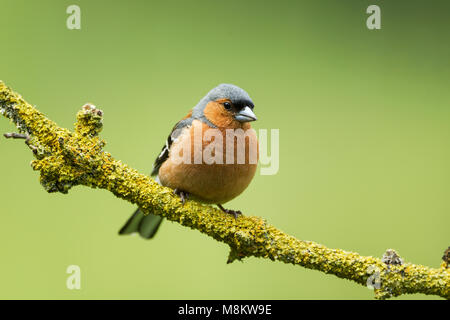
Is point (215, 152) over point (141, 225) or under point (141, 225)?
over

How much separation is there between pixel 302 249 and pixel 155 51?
8.92 feet

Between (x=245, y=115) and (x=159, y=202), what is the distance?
80 centimetres

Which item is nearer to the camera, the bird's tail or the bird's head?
the bird's head

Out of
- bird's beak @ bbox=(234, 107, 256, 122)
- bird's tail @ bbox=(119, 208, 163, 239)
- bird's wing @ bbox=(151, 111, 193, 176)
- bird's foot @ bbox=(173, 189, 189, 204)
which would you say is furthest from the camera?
bird's tail @ bbox=(119, 208, 163, 239)

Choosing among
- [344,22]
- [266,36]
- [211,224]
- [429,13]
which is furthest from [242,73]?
[211,224]

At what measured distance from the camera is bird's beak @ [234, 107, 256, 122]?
9.58 ft

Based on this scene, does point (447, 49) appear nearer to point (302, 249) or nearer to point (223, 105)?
point (223, 105)

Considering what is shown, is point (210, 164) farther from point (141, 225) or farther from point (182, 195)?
point (141, 225)

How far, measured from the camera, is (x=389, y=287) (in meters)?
2.30

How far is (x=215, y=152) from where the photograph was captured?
2820 millimetres

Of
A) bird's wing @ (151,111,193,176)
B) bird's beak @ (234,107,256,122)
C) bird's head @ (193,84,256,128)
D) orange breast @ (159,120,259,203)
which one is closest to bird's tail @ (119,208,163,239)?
bird's wing @ (151,111,193,176)

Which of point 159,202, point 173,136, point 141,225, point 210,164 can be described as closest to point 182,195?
point 159,202

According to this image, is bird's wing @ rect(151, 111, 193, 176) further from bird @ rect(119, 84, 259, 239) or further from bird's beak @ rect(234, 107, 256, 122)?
bird's beak @ rect(234, 107, 256, 122)

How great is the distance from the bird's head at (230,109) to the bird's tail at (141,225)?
32.6 inches
